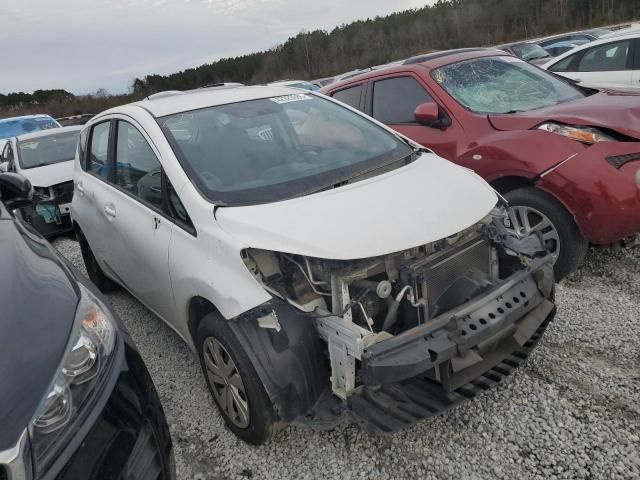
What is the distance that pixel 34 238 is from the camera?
2.50 m

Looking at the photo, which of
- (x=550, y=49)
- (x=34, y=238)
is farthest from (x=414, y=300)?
(x=550, y=49)

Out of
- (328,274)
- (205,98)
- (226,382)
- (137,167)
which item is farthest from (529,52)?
(226,382)

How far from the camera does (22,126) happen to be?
13664 millimetres

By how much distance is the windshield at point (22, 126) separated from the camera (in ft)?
44.4

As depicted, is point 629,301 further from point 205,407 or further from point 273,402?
point 205,407

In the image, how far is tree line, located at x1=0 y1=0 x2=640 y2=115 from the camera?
3703 cm

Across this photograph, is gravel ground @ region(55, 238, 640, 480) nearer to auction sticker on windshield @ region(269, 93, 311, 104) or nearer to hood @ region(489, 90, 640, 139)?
hood @ region(489, 90, 640, 139)

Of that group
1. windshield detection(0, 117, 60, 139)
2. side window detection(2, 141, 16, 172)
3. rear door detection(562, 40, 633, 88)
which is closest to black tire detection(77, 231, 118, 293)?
side window detection(2, 141, 16, 172)

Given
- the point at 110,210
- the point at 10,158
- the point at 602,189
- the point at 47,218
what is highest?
the point at 110,210

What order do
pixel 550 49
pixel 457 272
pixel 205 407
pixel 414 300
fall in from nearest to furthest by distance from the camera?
pixel 414 300, pixel 457 272, pixel 205 407, pixel 550 49

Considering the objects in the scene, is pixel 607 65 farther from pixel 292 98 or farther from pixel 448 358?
pixel 448 358

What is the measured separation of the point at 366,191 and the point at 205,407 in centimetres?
152

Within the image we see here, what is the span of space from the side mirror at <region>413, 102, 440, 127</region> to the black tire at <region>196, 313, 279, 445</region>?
266 cm

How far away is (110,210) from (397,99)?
286 centimetres
